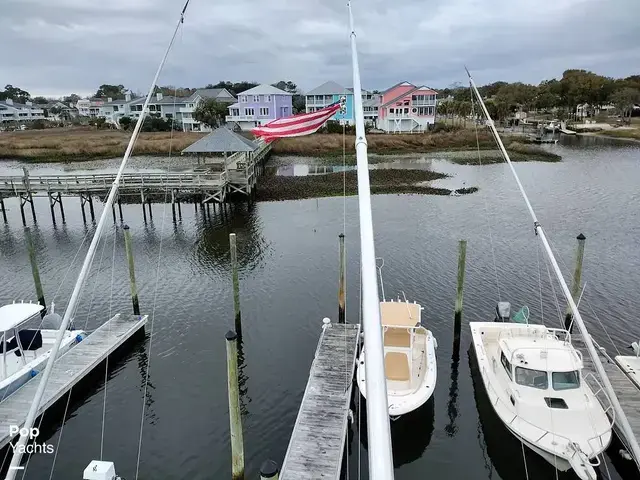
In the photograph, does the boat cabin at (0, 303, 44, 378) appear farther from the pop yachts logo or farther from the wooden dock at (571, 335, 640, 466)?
the wooden dock at (571, 335, 640, 466)

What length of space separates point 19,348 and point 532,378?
1557 cm

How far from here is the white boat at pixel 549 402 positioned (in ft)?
37.8

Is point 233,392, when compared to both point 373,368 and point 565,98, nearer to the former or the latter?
point 373,368

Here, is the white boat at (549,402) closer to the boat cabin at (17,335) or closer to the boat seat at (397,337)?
the boat seat at (397,337)

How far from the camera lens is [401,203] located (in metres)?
42.4

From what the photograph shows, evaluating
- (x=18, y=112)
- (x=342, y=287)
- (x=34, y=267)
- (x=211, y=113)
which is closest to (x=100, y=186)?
(x=34, y=267)

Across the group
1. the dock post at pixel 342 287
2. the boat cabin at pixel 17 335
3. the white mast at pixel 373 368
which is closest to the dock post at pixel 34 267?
the boat cabin at pixel 17 335

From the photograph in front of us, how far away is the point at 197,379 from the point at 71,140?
283ft

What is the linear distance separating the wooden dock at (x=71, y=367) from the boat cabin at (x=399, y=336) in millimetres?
9984

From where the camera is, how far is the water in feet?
45.4

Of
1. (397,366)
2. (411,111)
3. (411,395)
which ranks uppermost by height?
(411,111)

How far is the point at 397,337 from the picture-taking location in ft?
51.3

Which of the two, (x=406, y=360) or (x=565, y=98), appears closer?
(x=406, y=360)

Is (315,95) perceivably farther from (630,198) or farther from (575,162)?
(630,198)
